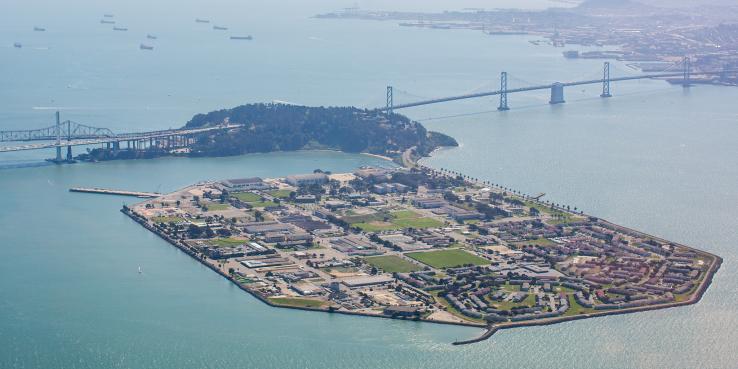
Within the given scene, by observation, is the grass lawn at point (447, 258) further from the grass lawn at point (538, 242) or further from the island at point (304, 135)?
the island at point (304, 135)

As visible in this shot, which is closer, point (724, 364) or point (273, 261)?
point (724, 364)

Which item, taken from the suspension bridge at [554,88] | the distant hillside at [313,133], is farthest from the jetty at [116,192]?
the suspension bridge at [554,88]

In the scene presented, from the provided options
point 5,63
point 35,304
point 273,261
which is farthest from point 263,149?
point 5,63

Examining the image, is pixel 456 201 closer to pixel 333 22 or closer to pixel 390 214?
pixel 390 214

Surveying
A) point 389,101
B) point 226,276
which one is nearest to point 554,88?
point 389,101

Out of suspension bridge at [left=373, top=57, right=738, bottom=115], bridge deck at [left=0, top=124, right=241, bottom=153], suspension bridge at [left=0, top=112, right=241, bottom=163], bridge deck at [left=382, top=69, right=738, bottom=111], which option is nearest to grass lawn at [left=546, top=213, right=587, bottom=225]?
suspension bridge at [left=0, top=112, right=241, bottom=163]

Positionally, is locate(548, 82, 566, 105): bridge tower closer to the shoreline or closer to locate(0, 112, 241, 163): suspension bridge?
locate(0, 112, 241, 163): suspension bridge
